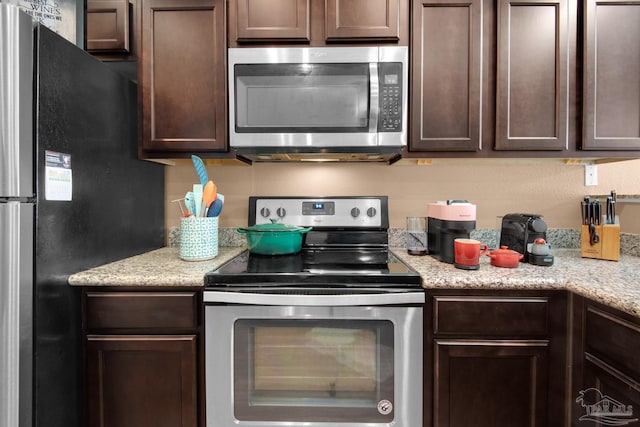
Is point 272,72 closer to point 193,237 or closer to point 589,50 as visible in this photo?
point 193,237

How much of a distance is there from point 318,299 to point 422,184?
1.03 m

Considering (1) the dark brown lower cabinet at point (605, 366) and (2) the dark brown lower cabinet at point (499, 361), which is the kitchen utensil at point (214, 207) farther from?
(1) the dark brown lower cabinet at point (605, 366)

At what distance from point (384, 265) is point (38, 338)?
1.23m

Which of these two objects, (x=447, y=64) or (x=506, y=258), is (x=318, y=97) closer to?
(x=447, y=64)

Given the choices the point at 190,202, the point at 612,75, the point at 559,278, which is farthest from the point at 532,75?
the point at 190,202

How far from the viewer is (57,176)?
1.11 metres

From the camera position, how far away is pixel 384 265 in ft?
4.63

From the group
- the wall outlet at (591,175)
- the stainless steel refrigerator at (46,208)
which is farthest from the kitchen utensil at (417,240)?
the stainless steel refrigerator at (46,208)

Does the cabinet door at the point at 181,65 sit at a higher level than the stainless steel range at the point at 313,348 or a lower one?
higher

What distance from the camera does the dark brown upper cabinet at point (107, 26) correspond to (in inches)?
61.1

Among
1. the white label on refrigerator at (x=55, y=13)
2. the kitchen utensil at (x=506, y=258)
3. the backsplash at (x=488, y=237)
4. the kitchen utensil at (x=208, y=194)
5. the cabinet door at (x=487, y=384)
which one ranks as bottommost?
the cabinet door at (x=487, y=384)

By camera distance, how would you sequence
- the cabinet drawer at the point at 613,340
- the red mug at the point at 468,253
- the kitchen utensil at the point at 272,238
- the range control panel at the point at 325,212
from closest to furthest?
1. the cabinet drawer at the point at 613,340
2. the red mug at the point at 468,253
3. the kitchen utensil at the point at 272,238
4. the range control panel at the point at 325,212

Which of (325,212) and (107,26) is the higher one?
(107,26)

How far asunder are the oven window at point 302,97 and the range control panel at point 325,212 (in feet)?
1.49
